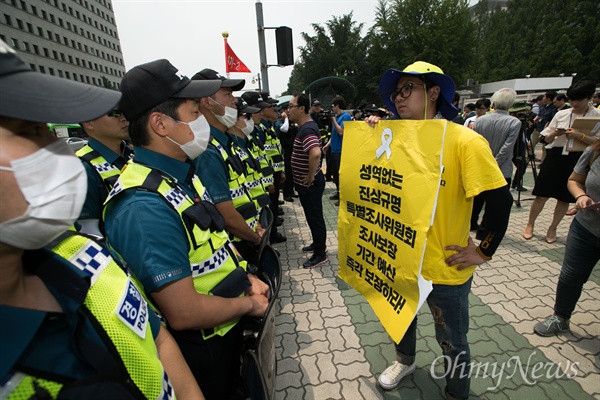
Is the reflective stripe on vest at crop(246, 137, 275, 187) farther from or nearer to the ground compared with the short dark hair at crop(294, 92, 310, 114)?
nearer to the ground

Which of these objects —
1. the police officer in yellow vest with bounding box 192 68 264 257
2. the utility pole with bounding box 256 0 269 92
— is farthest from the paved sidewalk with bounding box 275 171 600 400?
the utility pole with bounding box 256 0 269 92

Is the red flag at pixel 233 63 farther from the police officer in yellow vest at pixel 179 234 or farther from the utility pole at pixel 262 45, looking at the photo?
the police officer in yellow vest at pixel 179 234

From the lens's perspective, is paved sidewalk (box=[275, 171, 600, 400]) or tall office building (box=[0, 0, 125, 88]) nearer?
→ paved sidewalk (box=[275, 171, 600, 400])

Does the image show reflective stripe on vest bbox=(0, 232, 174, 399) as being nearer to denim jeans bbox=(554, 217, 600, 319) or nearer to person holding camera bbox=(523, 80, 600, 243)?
denim jeans bbox=(554, 217, 600, 319)

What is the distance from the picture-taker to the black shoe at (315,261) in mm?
4305

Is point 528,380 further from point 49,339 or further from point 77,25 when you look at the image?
point 77,25

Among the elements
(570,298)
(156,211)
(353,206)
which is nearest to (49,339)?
(156,211)

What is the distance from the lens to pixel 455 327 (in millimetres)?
1780

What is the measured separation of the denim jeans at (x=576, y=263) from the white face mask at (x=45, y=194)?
10.6 feet

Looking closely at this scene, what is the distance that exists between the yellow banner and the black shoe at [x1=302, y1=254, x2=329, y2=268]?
7.12 feet

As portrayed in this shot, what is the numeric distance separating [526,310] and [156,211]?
3577mm

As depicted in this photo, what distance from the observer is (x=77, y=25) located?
52.4m

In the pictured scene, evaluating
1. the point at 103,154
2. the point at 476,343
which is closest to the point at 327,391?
the point at 476,343

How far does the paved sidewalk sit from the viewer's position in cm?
226
